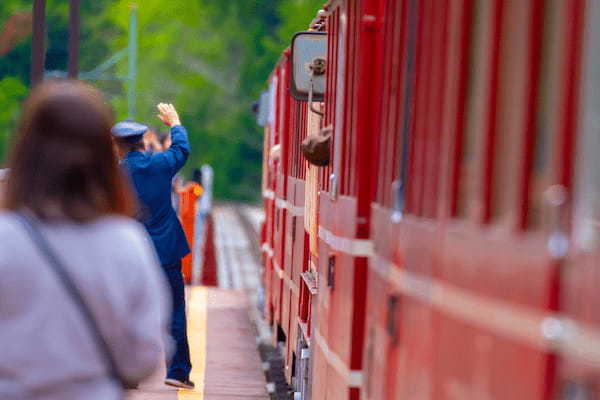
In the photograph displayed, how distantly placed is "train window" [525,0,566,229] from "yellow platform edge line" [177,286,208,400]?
594cm

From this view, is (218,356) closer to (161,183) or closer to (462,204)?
(161,183)

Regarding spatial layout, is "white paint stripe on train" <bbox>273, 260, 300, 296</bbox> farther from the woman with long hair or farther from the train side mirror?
the woman with long hair

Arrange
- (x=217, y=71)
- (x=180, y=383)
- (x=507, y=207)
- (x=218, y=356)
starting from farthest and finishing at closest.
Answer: (x=217, y=71) < (x=218, y=356) < (x=180, y=383) < (x=507, y=207)

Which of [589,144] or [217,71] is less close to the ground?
[589,144]

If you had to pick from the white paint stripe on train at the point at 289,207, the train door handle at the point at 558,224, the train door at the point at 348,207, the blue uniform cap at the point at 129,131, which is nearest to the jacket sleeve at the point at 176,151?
the blue uniform cap at the point at 129,131

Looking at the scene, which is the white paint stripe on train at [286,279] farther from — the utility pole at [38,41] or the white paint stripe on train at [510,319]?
the white paint stripe on train at [510,319]

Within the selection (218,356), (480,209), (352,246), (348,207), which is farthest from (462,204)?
(218,356)

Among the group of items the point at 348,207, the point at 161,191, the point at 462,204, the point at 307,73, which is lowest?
the point at 161,191

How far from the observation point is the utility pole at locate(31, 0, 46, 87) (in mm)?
10898

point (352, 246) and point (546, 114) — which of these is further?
point (352, 246)

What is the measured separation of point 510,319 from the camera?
315 centimetres

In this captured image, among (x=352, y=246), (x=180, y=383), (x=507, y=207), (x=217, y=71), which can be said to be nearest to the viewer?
(x=507, y=207)

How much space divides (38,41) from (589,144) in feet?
28.9

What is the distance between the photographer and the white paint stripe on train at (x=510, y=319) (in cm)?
269
